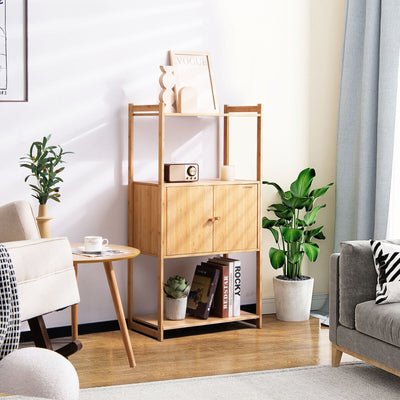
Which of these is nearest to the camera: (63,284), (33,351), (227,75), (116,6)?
(33,351)

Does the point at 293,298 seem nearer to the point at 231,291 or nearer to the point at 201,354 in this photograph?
the point at 231,291

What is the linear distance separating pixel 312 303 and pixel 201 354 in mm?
1276

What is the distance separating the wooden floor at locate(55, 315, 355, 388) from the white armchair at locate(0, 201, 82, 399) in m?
1.36

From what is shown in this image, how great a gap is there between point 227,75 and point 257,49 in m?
0.28

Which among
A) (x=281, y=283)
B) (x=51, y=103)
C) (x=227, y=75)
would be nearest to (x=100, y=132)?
(x=51, y=103)

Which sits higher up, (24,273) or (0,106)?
(0,106)

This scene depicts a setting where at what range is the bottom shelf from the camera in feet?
12.7

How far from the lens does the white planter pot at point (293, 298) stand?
168 inches

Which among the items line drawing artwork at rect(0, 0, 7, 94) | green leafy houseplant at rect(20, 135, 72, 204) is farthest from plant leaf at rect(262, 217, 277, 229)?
line drawing artwork at rect(0, 0, 7, 94)

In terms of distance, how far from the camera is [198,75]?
→ 162 inches

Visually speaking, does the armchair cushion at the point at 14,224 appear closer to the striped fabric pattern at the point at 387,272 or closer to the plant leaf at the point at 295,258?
the striped fabric pattern at the point at 387,272

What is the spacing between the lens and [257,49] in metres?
4.36

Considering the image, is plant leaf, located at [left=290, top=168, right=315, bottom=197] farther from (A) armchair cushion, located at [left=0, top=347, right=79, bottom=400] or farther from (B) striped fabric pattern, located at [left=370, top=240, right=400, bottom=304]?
(A) armchair cushion, located at [left=0, top=347, right=79, bottom=400]

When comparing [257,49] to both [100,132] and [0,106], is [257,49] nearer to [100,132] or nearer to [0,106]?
[100,132]
